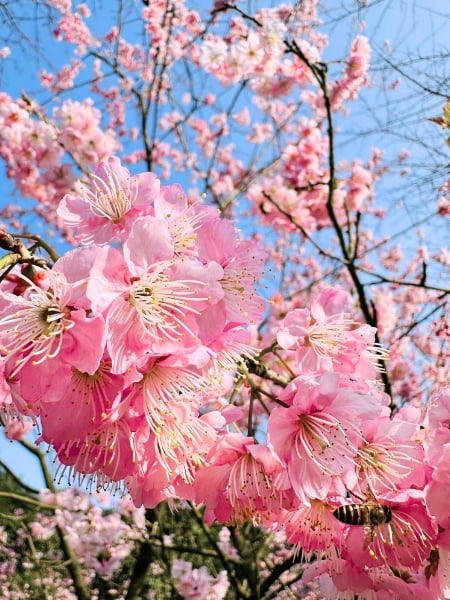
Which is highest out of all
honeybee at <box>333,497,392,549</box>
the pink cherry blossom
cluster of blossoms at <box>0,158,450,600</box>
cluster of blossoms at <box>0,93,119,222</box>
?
cluster of blossoms at <box>0,93,119,222</box>

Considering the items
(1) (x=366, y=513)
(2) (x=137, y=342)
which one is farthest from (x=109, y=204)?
Result: (1) (x=366, y=513)

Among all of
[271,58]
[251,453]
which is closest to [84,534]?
[251,453]

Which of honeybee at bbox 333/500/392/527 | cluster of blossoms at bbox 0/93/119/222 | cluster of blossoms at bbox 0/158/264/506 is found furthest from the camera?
cluster of blossoms at bbox 0/93/119/222

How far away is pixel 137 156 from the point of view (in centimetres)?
814

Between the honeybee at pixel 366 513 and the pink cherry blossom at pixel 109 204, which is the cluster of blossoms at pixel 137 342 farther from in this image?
the honeybee at pixel 366 513

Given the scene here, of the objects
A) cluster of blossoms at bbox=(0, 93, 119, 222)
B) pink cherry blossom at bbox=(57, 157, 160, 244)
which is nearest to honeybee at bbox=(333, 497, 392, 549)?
pink cherry blossom at bbox=(57, 157, 160, 244)

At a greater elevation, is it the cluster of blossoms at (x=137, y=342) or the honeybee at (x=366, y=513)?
the cluster of blossoms at (x=137, y=342)

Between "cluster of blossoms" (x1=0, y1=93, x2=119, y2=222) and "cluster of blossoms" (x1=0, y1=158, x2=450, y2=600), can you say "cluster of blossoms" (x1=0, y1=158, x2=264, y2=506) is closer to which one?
"cluster of blossoms" (x1=0, y1=158, x2=450, y2=600)

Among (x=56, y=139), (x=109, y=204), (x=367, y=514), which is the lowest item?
(x=367, y=514)

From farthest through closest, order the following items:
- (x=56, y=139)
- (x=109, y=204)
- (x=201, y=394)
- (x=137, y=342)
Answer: (x=56, y=139), (x=109, y=204), (x=201, y=394), (x=137, y=342)

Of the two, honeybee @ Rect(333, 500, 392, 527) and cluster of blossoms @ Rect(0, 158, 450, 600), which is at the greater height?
cluster of blossoms @ Rect(0, 158, 450, 600)

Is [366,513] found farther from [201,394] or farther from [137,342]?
[137,342]

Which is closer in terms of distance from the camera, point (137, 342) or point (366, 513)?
point (137, 342)

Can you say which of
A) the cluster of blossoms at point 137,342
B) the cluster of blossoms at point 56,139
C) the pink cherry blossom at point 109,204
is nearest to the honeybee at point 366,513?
the cluster of blossoms at point 137,342
